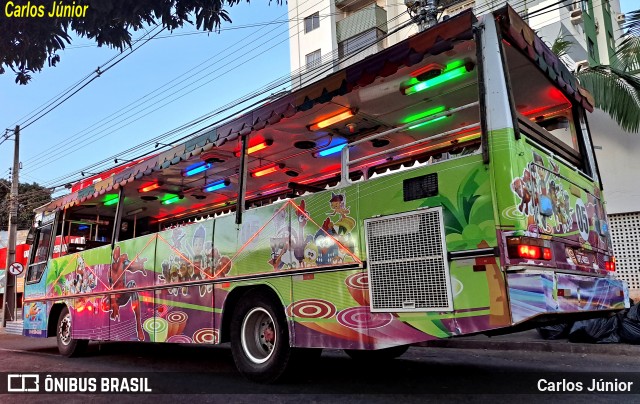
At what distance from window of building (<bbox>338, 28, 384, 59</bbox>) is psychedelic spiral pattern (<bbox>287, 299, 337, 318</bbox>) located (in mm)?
19108

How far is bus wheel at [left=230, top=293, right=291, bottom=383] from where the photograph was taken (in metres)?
5.65

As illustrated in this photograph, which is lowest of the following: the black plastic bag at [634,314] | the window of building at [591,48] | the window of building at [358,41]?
the black plastic bag at [634,314]

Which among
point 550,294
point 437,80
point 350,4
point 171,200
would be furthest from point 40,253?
point 350,4

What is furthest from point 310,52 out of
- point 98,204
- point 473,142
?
point 473,142

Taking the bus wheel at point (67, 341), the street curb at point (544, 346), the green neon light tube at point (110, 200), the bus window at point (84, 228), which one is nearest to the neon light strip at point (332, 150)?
the street curb at point (544, 346)

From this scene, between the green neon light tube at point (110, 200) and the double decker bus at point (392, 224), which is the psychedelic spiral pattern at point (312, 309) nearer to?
the double decker bus at point (392, 224)

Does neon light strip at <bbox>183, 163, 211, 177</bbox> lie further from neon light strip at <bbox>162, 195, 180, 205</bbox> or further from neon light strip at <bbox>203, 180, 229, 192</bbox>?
neon light strip at <bbox>162, 195, 180, 205</bbox>

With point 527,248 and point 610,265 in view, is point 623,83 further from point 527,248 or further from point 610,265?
point 527,248

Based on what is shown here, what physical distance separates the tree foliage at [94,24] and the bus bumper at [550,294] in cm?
337

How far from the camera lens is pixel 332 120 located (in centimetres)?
702

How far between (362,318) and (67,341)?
23.8 ft

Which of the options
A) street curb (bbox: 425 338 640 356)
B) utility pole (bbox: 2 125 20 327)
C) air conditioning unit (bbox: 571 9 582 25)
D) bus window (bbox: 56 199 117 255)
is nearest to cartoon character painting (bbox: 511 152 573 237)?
street curb (bbox: 425 338 640 356)

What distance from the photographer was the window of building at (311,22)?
25.5 m

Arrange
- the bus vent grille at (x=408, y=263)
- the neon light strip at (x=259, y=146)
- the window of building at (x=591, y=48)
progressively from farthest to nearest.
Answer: the window of building at (x=591, y=48) → the neon light strip at (x=259, y=146) → the bus vent grille at (x=408, y=263)
